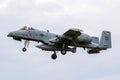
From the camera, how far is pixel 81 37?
73125mm

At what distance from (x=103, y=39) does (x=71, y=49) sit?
187 inches

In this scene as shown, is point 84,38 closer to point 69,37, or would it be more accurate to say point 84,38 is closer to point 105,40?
point 69,37

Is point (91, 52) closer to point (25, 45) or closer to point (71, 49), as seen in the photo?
point (71, 49)

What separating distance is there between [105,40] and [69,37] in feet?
19.2

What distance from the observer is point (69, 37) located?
72.6 meters

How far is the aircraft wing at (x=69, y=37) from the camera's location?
71625mm

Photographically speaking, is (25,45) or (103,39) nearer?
(25,45)

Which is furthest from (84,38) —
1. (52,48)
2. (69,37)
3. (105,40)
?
(105,40)

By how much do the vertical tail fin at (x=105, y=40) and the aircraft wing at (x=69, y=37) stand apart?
4.71 meters

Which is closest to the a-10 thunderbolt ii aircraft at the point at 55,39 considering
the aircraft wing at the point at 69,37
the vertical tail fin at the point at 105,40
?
the aircraft wing at the point at 69,37

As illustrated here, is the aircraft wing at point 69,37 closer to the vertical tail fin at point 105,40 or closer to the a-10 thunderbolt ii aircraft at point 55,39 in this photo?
the a-10 thunderbolt ii aircraft at point 55,39

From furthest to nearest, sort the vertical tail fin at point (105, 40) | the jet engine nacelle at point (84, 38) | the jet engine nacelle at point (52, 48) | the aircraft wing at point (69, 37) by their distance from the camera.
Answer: the vertical tail fin at point (105, 40) → the jet engine nacelle at point (84, 38) → the jet engine nacelle at point (52, 48) → the aircraft wing at point (69, 37)

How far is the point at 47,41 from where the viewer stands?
242ft

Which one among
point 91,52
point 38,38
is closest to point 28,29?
point 38,38
